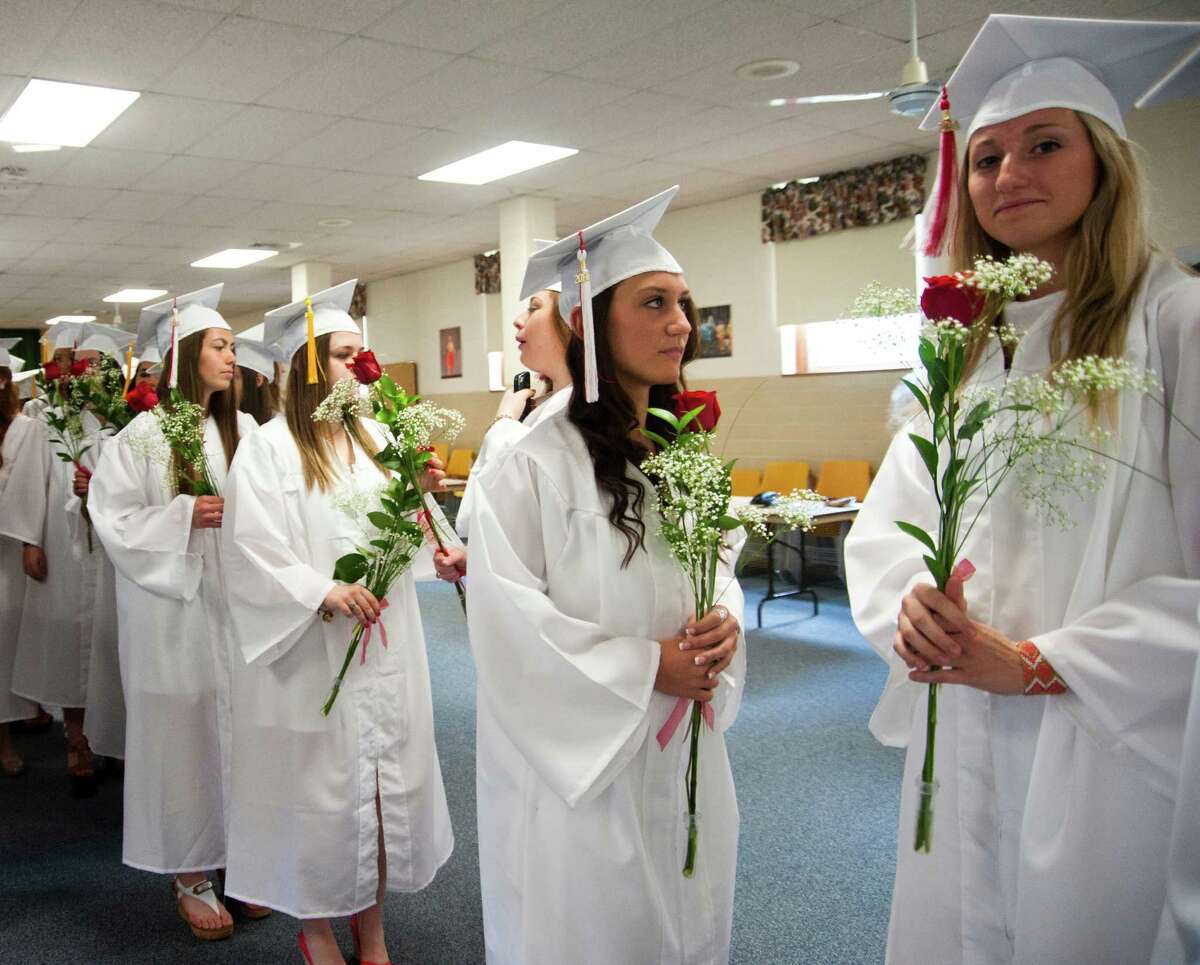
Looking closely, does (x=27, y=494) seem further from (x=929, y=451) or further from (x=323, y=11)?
(x=929, y=451)

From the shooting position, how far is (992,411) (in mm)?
1161

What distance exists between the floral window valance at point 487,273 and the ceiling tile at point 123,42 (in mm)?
6367

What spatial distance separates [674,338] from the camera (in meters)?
1.73

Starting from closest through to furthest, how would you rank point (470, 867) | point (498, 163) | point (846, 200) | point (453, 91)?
point (470, 867)
point (453, 91)
point (498, 163)
point (846, 200)

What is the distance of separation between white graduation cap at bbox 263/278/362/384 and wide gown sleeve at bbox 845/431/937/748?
156 cm

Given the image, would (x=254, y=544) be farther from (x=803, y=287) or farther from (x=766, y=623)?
(x=803, y=287)

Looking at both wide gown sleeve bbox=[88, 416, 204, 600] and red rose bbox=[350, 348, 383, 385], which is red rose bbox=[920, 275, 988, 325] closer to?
red rose bbox=[350, 348, 383, 385]

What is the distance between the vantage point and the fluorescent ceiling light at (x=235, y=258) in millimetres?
10990

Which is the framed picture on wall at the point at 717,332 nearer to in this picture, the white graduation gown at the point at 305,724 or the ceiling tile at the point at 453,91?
the ceiling tile at the point at 453,91

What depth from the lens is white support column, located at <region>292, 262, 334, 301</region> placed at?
1184 cm

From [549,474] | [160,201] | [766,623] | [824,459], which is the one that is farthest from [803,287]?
[549,474]

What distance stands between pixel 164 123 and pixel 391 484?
16.6 ft

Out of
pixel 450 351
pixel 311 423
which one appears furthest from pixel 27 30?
pixel 450 351

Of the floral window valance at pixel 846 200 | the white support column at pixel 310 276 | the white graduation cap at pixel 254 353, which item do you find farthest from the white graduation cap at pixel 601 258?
the white support column at pixel 310 276
